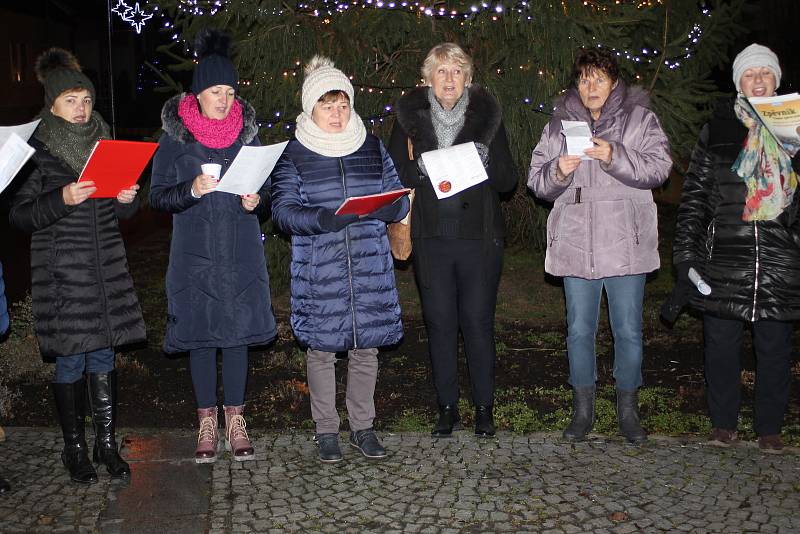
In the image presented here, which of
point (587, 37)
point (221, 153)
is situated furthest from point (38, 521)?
point (587, 37)

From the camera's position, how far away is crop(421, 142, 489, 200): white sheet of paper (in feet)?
17.2

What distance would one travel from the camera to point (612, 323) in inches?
219

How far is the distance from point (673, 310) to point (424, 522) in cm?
198

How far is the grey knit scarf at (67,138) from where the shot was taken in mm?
4816

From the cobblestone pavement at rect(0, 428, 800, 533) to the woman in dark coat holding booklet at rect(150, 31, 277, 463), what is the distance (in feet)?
1.22

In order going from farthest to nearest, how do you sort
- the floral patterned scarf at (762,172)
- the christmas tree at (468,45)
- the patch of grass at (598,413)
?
the christmas tree at (468,45) → the patch of grass at (598,413) → the floral patterned scarf at (762,172)

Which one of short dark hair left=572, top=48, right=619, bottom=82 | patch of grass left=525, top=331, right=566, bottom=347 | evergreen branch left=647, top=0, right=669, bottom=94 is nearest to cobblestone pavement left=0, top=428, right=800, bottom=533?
short dark hair left=572, top=48, right=619, bottom=82

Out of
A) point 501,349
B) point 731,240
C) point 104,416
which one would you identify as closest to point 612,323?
point 731,240

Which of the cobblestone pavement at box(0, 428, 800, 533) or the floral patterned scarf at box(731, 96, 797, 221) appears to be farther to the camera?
the floral patterned scarf at box(731, 96, 797, 221)

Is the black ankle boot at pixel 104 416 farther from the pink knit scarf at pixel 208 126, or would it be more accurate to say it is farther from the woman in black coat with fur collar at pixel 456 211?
the woman in black coat with fur collar at pixel 456 211

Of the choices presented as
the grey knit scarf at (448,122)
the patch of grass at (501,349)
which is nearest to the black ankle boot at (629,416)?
the grey knit scarf at (448,122)

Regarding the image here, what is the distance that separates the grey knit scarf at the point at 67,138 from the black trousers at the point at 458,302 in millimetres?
1930

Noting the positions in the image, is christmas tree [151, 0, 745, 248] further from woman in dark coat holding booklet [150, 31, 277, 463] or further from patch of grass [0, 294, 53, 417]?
woman in dark coat holding booklet [150, 31, 277, 463]

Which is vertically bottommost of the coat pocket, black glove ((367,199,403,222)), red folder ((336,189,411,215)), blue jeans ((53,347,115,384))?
blue jeans ((53,347,115,384))
